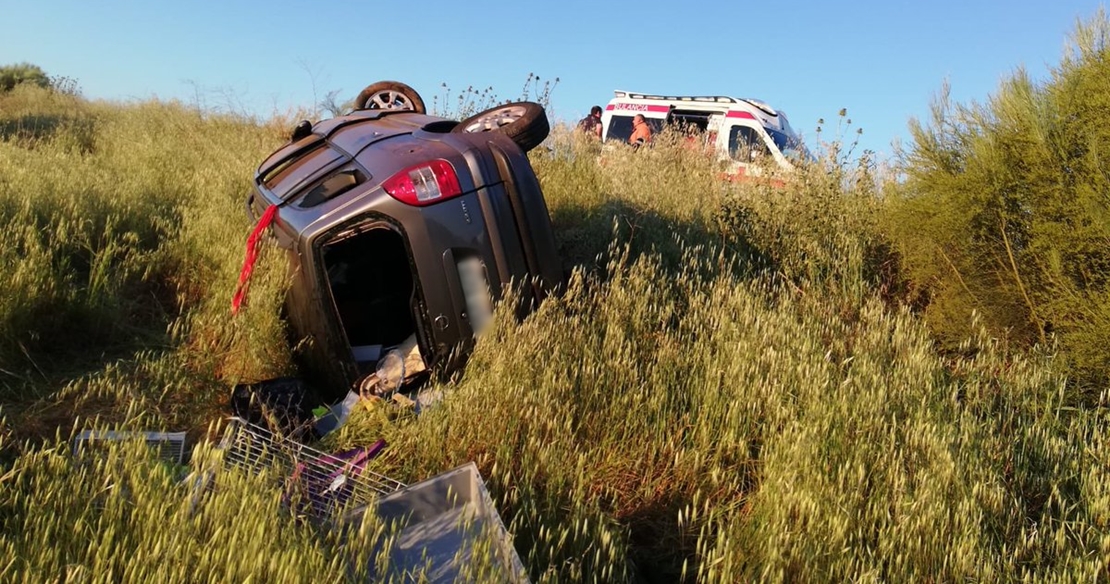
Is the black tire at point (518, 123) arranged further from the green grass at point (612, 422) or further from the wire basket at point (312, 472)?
the wire basket at point (312, 472)

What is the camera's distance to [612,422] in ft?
9.32

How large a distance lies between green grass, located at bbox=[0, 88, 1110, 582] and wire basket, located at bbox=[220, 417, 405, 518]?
0.40 feet

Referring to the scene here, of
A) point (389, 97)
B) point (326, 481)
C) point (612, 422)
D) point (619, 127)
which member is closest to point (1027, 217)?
point (612, 422)

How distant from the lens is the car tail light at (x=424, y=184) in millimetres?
3352

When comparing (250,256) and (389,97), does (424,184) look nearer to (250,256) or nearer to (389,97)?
(250,256)

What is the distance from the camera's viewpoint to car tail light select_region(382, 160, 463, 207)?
3.35m

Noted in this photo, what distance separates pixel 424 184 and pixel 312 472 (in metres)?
1.48

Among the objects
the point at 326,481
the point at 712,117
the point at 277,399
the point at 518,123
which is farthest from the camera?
the point at 712,117

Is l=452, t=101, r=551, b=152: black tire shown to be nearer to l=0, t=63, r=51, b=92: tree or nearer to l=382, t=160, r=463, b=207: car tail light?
l=382, t=160, r=463, b=207: car tail light

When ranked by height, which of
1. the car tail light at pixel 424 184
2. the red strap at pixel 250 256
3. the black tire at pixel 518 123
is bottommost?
the red strap at pixel 250 256

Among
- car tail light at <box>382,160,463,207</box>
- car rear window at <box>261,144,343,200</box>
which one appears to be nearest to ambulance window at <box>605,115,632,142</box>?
car rear window at <box>261,144,343,200</box>

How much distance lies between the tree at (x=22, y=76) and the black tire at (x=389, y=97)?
12.3m

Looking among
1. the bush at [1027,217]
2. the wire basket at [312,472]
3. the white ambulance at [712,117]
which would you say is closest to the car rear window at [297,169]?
the wire basket at [312,472]

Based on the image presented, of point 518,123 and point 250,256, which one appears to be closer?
point 250,256
